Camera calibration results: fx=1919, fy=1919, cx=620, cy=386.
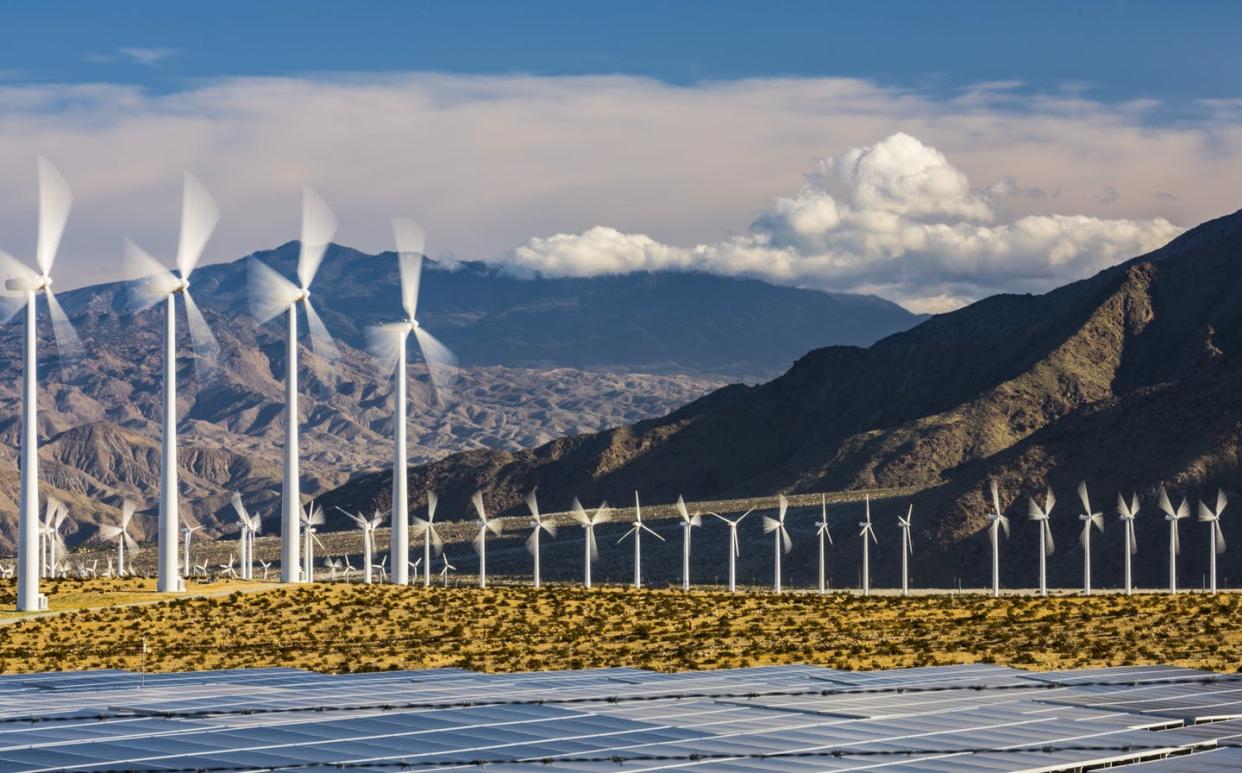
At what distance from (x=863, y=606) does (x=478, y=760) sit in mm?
72802

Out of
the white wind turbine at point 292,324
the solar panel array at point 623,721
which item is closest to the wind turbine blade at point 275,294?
the white wind turbine at point 292,324

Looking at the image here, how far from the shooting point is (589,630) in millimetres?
89375

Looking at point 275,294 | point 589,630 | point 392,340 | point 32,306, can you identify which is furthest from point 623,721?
point 392,340

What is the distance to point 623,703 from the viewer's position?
162 ft

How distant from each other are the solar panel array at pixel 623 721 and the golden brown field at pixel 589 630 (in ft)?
42.7

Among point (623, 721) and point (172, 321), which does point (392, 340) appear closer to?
point (172, 321)

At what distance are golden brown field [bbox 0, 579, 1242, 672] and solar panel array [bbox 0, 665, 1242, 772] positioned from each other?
1301 cm

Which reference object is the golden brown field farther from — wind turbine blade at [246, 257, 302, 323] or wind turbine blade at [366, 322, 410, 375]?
wind turbine blade at [246, 257, 302, 323]

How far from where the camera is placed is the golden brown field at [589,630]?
73.6 metres

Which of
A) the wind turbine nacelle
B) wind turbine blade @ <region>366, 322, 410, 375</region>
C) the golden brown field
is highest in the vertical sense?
the wind turbine nacelle

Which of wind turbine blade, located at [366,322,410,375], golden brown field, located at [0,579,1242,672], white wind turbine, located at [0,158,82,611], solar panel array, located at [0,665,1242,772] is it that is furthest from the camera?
wind turbine blade, located at [366,322,410,375]

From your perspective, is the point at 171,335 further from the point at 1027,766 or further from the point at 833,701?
the point at 1027,766

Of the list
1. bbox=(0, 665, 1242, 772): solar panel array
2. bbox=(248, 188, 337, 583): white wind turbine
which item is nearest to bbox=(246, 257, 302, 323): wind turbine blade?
bbox=(248, 188, 337, 583): white wind turbine

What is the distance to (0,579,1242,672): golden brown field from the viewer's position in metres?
73.6
